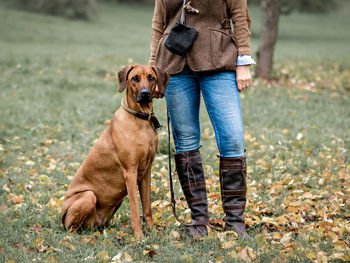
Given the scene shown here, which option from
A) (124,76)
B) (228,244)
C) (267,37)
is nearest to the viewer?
(228,244)

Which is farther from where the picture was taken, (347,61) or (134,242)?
(347,61)

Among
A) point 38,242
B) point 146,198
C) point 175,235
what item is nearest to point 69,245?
point 38,242

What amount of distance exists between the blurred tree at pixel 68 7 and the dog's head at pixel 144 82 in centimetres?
2834

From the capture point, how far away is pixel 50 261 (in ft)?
9.16

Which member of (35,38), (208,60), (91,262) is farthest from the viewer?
(35,38)

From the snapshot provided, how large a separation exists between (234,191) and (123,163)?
96 centimetres

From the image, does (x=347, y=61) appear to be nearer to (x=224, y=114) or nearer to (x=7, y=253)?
(x=224, y=114)

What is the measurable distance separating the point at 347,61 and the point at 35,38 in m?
15.1

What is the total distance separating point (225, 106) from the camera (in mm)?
3061

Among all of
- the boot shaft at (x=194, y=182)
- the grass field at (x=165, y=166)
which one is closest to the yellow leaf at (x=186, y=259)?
the grass field at (x=165, y=166)

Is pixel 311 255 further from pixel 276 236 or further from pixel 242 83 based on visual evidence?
pixel 242 83

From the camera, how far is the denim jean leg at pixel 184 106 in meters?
3.19

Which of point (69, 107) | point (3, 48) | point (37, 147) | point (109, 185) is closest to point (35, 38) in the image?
point (3, 48)

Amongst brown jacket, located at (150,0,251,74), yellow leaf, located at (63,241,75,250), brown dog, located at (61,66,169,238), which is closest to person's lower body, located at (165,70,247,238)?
brown jacket, located at (150,0,251,74)
